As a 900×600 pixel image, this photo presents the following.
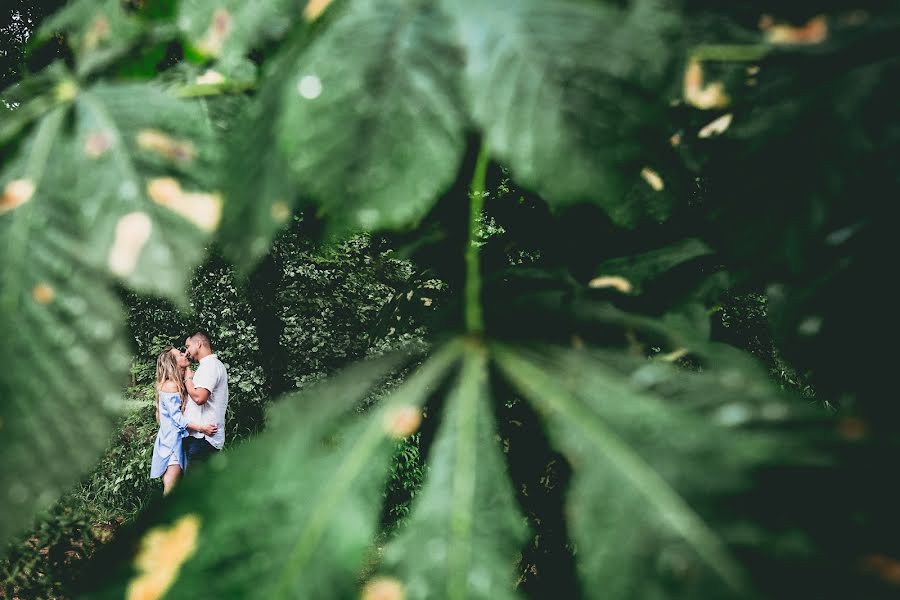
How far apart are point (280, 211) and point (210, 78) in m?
0.16

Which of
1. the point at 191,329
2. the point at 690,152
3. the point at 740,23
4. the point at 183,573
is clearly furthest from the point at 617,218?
the point at 191,329

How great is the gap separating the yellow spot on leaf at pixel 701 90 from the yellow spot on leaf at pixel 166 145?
0.39m

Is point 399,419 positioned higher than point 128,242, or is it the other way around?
point 128,242

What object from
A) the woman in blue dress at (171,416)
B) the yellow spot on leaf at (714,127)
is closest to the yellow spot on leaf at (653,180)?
the yellow spot on leaf at (714,127)

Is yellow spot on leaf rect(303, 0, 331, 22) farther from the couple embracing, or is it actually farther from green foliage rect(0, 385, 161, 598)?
the couple embracing

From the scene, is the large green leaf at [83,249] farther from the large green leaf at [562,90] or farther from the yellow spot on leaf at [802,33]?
the yellow spot on leaf at [802,33]

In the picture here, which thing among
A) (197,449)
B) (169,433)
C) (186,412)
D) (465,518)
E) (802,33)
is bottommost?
(197,449)

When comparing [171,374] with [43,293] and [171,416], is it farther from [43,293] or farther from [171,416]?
[43,293]

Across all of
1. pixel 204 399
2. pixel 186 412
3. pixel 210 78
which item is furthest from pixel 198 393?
pixel 210 78

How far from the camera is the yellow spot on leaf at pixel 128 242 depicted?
0.33 m

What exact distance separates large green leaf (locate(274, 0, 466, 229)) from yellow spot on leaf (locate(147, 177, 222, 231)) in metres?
0.06

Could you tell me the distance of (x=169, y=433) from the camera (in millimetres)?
4348

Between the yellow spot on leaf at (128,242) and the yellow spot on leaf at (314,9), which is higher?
the yellow spot on leaf at (314,9)

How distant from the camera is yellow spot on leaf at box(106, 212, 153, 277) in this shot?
0.33 metres
